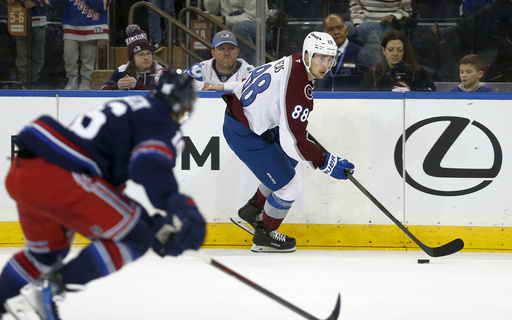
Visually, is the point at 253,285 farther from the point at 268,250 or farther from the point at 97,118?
the point at 268,250

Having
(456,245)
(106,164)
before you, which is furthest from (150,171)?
(456,245)

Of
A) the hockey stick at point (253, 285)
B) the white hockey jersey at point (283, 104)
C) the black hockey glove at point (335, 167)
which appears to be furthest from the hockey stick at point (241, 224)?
the hockey stick at point (253, 285)

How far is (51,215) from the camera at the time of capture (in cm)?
235

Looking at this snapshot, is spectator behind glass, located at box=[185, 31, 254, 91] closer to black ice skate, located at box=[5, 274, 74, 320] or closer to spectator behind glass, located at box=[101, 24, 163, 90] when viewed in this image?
spectator behind glass, located at box=[101, 24, 163, 90]

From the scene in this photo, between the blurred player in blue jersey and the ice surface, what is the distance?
2.29 feet

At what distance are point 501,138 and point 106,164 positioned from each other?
308cm

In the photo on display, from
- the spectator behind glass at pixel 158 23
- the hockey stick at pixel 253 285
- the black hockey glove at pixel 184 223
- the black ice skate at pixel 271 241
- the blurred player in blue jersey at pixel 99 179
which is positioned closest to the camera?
the black hockey glove at pixel 184 223

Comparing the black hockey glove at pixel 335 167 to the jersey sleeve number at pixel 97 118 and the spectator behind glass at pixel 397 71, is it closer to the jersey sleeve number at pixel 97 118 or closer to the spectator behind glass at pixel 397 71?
the spectator behind glass at pixel 397 71

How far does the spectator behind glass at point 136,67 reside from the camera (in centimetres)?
506

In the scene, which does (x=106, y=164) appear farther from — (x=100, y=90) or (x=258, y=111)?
(x=100, y=90)

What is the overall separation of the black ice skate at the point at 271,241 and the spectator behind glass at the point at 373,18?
1.34 metres

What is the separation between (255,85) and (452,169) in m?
1.31

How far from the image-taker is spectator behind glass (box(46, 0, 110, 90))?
5156 mm

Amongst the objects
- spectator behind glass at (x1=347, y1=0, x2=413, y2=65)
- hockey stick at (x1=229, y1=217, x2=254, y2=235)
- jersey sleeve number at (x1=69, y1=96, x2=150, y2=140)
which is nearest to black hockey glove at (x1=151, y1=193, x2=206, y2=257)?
jersey sleeve number at (x1=69, y1=96, x2=150, y2=140)
